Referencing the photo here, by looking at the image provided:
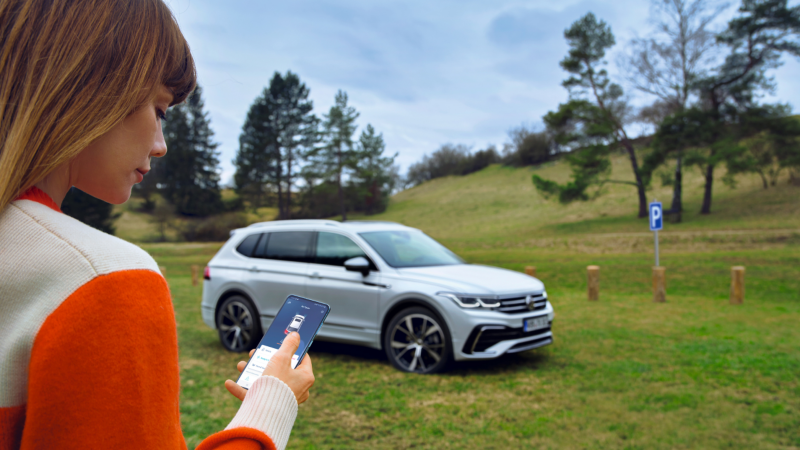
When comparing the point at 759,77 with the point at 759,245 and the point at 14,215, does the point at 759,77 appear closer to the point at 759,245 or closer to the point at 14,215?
the point at 759,245

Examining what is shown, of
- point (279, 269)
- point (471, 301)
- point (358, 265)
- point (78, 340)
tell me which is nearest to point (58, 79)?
point (78, 340)

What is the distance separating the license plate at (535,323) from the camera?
591 cm

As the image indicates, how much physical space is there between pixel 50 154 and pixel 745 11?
39.3 metres

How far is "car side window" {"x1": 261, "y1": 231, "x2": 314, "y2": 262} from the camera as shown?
7164 millimetres

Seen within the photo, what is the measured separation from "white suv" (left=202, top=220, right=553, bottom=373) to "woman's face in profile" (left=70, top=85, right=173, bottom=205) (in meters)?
4.79

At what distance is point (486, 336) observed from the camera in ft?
18.6

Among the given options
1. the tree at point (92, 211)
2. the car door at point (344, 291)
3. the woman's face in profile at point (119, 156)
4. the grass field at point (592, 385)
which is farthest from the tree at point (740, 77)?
the tree at point (92, 211)

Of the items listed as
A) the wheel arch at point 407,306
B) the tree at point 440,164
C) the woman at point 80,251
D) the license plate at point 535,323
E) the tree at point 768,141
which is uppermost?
the tree at point 440,164

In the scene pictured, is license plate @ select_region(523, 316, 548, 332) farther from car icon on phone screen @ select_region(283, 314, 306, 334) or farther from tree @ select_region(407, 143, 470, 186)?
tree @ select_region(407, 143, 470, 186)

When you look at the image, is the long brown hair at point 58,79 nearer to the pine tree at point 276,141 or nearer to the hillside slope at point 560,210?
the hillside slope at point 560,210

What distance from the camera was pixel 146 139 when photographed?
1.14 meters

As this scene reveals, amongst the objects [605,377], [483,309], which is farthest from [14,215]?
[605,377]

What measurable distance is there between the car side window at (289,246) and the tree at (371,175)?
5236 cm

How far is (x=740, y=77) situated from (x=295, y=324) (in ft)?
126
